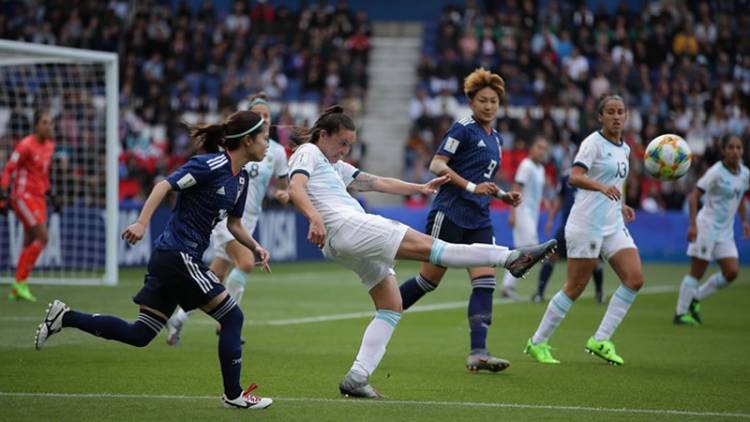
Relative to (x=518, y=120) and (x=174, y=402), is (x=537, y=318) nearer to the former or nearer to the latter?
(x=174, y=402)

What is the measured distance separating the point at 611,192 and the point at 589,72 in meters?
24.9

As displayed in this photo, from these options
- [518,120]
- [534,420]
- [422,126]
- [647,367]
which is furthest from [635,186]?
[534,420]

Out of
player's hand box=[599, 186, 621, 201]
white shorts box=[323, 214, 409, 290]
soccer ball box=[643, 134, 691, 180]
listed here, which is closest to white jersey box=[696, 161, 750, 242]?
soccer ball box=[643, 134, 691, 180]

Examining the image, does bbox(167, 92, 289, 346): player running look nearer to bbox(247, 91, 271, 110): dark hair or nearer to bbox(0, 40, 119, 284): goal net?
bbox(247, 91, 271, 110): dark hair

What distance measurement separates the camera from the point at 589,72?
3522 cm

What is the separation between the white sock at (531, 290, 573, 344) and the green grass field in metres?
0.34

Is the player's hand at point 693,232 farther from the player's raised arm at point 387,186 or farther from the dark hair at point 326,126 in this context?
the dark hair at point 326,126

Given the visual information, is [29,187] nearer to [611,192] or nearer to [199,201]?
[611,192]

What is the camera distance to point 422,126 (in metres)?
33.7

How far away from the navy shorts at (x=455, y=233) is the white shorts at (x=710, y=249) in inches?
225

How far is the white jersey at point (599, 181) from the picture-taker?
11.5m

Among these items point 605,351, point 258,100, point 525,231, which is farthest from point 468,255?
point 525,231

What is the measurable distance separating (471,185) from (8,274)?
13.2 metres

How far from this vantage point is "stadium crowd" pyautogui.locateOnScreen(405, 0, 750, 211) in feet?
107
